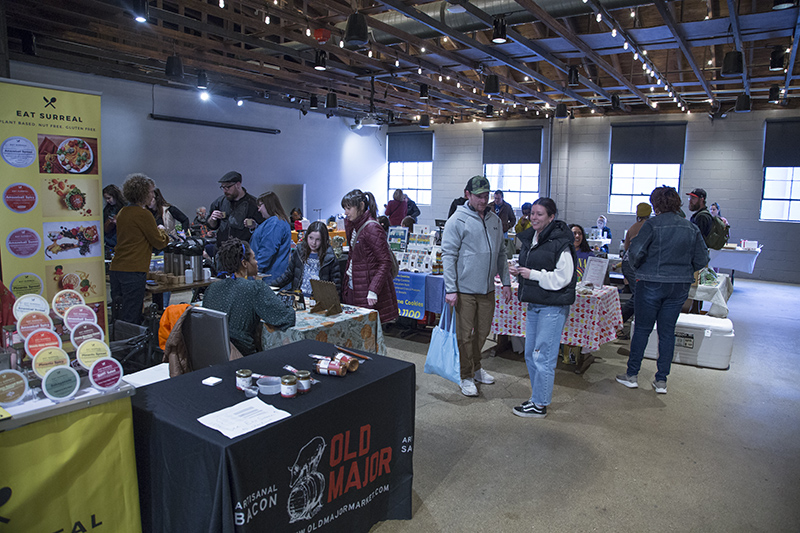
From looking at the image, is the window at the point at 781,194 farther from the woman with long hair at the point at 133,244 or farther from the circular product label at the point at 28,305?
the circular product label at the point at 28,305

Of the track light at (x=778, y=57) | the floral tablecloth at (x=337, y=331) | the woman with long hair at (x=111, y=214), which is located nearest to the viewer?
the floral tablecloth at (x=337, y=331)

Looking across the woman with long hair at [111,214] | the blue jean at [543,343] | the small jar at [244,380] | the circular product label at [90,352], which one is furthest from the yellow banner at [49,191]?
the blue jean at [543,343]

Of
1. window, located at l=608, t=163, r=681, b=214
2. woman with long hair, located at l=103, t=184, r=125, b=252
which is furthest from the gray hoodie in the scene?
window, located at l=608, t=163, r=681, b=214

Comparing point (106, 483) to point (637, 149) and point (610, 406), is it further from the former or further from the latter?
point (637, 149)

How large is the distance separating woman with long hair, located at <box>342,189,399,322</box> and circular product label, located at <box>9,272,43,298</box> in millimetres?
2075

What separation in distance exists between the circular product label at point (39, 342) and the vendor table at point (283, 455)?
364mm

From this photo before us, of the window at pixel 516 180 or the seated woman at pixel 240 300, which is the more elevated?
the window at pixel 516 180

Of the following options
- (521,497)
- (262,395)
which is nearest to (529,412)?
(521,497)

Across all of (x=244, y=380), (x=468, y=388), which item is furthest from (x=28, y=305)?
(x=468, y=388)

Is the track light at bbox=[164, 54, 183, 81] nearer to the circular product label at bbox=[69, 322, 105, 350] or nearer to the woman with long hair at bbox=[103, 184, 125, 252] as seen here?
the woman with long hair at bbox=[103, 184, 125, 252]

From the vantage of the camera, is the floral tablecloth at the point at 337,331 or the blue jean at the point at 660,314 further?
the blue jean at the point at 660,314

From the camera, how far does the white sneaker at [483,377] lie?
431 cm

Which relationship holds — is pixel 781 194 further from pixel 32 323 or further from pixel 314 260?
pixel 32 323

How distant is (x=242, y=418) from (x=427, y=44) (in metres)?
6.28
